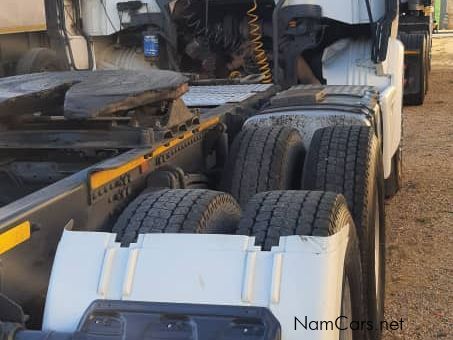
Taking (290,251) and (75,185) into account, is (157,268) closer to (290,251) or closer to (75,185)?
(290,251)

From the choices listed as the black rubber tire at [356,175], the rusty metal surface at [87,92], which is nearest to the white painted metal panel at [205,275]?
the rusty metal surface at [87,92]

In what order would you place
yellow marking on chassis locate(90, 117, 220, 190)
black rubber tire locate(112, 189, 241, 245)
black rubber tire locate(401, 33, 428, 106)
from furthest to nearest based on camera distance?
black rubber tire locate(401, 33, 428, 106), yellow marking on chassis locate(90, 117, 220, 190), black rubber tire locate(112, 189, 241, 245)

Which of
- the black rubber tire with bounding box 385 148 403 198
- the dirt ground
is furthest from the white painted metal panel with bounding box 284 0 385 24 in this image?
the dirt ground

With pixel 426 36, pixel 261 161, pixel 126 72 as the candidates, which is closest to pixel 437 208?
pixel 261 161

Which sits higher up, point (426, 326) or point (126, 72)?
point (126, 72)

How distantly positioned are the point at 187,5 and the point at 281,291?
4169 mm

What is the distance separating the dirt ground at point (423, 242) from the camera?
3.86 metres

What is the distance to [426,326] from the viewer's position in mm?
3734

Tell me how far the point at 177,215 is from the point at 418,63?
10.9 metres

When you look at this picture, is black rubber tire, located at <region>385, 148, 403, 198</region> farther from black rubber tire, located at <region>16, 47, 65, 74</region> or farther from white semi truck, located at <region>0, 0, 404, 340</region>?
black rubber tire, located at <region>16, 47, 65, 74</region>

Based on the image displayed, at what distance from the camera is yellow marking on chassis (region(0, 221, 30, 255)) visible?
1925 mm

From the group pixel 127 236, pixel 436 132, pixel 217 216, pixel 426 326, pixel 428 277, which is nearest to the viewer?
pixel 127 236

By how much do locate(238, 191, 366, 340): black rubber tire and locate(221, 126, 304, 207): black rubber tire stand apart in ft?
3.39

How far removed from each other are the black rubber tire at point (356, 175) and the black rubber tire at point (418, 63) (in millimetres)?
9243
